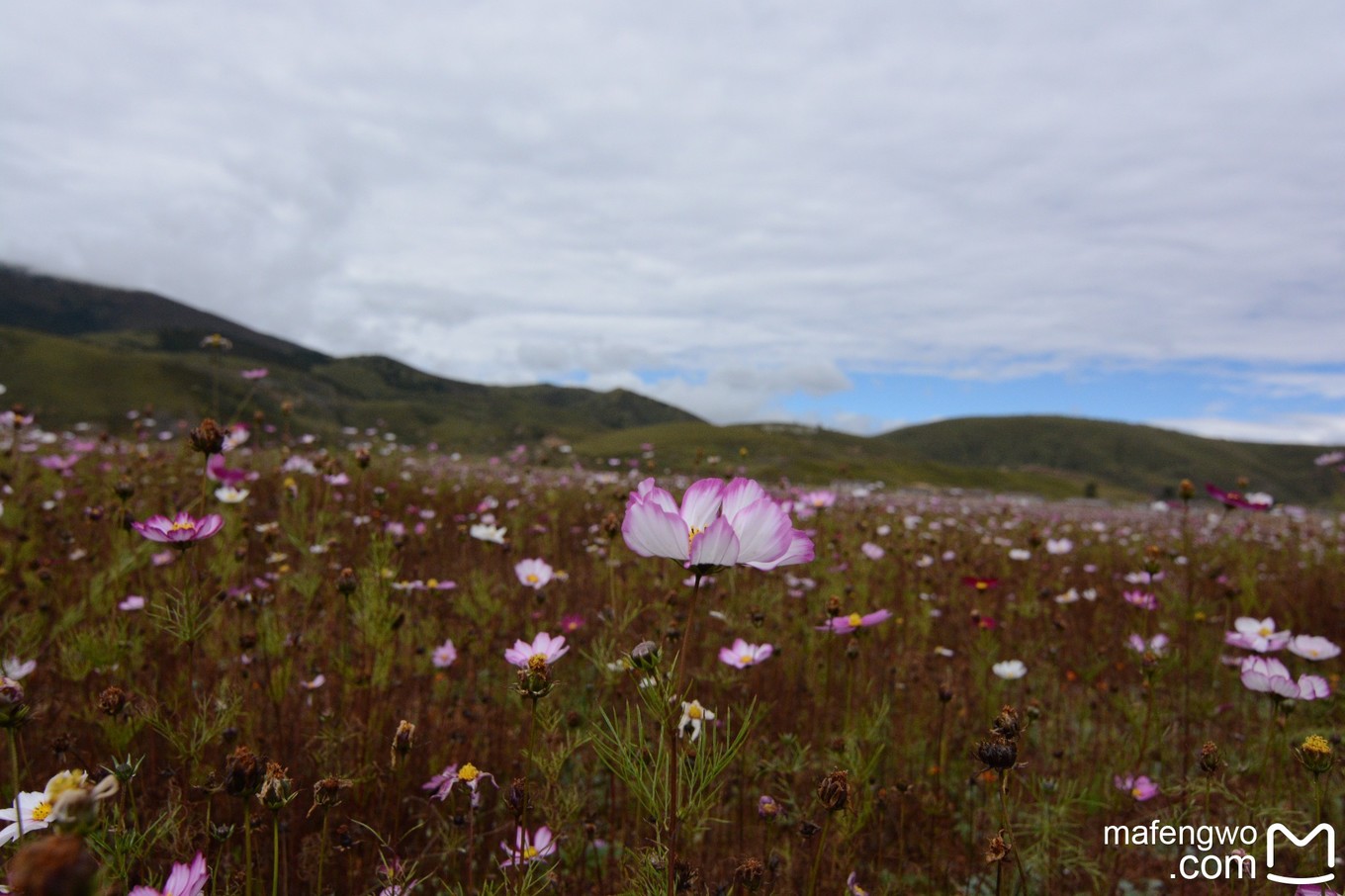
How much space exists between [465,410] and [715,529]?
508 feet

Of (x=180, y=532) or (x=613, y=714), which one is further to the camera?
(x=613, y=714)

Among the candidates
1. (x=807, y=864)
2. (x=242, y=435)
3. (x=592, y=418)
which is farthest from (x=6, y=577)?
(x=592, y=418)

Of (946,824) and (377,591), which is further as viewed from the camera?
(946,824)

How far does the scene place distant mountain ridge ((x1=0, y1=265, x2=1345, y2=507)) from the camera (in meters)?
71.3

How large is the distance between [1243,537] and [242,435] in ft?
32.5

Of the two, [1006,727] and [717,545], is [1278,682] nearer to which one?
[1006,727]

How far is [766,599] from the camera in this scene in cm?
315

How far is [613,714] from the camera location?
1.88 m

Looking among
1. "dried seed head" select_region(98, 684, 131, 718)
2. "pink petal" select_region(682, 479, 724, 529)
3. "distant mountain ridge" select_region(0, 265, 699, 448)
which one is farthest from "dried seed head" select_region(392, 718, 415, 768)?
"distant mountain ridge" select_region(0, 265, 699, 448)

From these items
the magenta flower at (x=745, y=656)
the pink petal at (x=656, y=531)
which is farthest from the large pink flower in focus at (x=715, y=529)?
the magenta flower at (x=745, y=656)

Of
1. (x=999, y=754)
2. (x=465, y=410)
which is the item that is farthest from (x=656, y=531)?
(x=465, y=410)

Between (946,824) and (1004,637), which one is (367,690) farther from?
(1004,637)

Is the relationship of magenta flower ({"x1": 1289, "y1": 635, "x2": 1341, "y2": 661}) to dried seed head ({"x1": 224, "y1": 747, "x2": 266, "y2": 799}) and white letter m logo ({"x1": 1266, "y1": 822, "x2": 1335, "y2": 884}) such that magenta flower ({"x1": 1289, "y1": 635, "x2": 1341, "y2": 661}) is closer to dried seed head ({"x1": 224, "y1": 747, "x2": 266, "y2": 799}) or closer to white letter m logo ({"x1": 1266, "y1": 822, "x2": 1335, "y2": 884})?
white letter m logo ({"x1": 1266, "y1": 822, "x2": 1335, "y2": 884})

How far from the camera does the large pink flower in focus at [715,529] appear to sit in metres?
0.99
